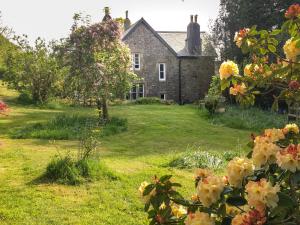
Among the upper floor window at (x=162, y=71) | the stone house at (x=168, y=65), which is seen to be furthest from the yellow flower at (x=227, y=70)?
the upper floor window at (x=162, y=71)

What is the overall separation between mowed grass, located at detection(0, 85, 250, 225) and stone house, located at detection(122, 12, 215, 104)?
23.4 metres

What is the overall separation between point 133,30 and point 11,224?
118 ft

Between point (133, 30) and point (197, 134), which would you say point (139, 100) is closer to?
point (133, 30)

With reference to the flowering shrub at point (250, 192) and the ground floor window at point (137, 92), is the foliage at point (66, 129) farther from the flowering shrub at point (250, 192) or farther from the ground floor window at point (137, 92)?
→ the ground floor window at point (137, 92)

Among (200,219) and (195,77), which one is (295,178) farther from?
(195,77)

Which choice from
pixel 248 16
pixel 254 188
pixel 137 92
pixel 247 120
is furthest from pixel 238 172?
pixel 137 92

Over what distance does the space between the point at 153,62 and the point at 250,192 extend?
40138mm

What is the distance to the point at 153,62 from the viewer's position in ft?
140

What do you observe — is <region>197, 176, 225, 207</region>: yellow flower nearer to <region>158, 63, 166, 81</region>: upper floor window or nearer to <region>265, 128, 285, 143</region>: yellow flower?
<region>265, 128, 285, 143</region>: yellow flower

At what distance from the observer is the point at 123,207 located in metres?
7.65

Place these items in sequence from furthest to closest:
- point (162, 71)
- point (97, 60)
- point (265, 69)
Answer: point (162, 71), point (97, 60), point (265, 69)

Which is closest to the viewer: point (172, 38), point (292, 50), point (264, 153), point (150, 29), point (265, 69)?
point (264, 153)

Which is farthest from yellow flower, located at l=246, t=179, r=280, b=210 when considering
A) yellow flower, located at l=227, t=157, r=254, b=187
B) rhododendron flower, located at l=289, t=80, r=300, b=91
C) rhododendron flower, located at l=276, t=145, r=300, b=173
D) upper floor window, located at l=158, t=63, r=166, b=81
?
upper floor window, located at l=158, t=63, r=166, b=81

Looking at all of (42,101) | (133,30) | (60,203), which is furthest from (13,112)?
(133,30)
